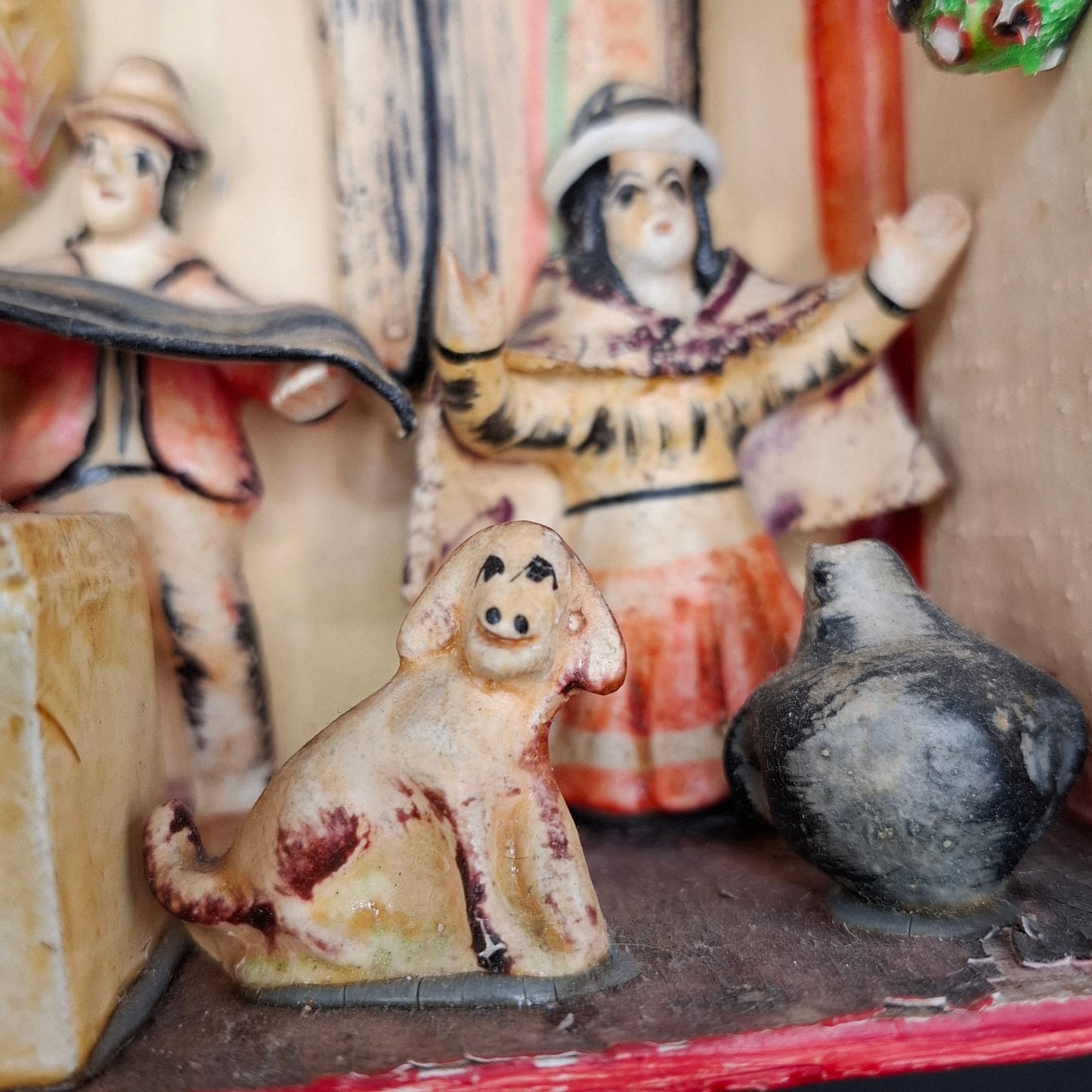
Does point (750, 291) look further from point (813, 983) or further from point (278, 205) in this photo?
point (813, 983)

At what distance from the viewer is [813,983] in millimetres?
814

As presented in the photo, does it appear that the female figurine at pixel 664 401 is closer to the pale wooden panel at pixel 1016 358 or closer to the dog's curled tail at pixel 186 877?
the pale wooden panel at pixel 1016 358

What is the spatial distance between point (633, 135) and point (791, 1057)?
1.05m

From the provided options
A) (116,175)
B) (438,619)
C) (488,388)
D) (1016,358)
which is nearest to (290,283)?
(116,175)

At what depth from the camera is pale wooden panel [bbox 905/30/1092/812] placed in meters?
1.08

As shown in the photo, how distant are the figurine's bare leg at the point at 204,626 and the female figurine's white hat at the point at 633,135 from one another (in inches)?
24.6

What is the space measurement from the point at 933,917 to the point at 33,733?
0.76 m

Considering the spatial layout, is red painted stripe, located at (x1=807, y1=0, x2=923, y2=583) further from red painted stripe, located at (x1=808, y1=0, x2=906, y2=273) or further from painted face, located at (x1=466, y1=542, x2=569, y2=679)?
painted face, located at (x1=466, y1=542, x2=569, y2=679)

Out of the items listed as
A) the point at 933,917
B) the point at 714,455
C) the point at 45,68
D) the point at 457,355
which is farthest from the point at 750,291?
the point at 45,68

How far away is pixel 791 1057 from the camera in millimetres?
728

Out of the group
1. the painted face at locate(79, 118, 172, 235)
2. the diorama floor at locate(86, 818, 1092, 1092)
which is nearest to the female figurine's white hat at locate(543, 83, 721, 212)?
the painted face at locate(79, 118, 172, 235)

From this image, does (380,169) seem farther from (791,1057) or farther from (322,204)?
(791,1057)

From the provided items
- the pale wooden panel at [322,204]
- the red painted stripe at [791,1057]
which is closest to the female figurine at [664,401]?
the pale wooden panel at [322,204]

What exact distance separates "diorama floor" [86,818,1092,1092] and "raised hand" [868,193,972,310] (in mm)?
704
